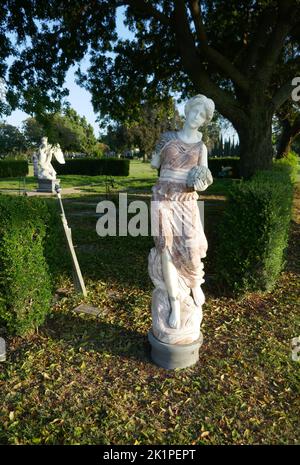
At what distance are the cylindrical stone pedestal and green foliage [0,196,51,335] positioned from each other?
1483 millimetres

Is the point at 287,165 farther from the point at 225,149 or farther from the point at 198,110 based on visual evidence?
the point at 225,149

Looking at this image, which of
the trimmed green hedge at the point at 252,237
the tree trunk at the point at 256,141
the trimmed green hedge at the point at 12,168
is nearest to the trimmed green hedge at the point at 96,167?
the trimmed green hedge at the point at 12,168

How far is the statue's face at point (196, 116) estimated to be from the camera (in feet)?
10.3

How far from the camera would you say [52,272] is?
14.6 feet

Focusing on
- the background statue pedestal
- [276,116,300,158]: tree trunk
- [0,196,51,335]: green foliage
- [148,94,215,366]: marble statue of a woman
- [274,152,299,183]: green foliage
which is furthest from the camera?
[276,116,300,158]: tree trunk

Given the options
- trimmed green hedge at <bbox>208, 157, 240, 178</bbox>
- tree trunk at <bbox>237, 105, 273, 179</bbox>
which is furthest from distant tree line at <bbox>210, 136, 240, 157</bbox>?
tree trunk at <bbox>237, 105, 273, 179</bbox>

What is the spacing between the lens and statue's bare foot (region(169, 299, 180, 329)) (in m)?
3.47

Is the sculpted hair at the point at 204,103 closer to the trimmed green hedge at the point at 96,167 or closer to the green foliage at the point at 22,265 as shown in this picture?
the green foliage at the point at 22,265

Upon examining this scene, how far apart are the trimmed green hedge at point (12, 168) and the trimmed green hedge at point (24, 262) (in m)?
23.8

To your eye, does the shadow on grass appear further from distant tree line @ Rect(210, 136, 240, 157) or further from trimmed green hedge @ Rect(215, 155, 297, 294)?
distant tree line @ Rect(210, 136, 240, 157)

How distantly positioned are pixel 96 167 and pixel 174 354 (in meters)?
26.9

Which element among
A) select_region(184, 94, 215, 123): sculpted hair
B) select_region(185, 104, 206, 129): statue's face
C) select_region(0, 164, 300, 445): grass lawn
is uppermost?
select_region(184, 94, 215, 123): sculpted hair
